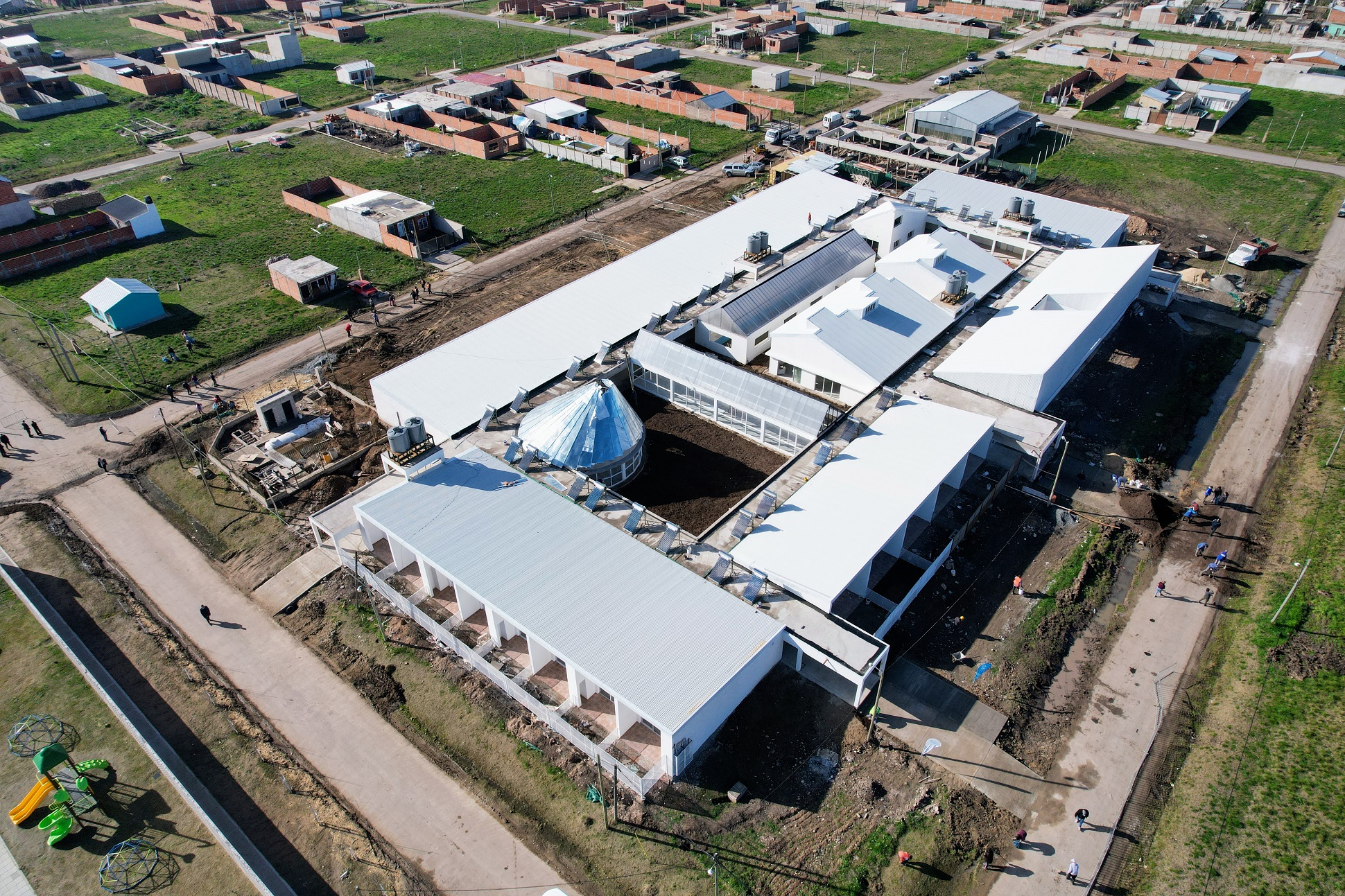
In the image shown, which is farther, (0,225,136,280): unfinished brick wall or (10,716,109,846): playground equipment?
(0,225,136,280): unfinished brick wall

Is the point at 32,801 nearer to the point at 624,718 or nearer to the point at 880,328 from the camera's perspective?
the point at 624,718

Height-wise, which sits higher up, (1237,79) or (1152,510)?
(1237,79)

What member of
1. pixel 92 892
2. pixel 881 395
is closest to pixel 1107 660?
pixel 881 395

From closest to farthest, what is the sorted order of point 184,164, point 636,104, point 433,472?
point 433,472 → point 184,164 → point 636,104

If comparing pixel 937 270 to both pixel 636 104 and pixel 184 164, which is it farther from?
pixel 184 164

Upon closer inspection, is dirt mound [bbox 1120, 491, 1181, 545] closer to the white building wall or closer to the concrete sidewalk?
the white building wall

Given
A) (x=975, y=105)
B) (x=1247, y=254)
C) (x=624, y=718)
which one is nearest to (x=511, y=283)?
(x=624, y=718)

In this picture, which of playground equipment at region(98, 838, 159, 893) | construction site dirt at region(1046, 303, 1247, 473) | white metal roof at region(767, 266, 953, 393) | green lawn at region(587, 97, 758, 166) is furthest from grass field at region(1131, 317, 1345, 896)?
green lawn at region(587, 97, 758, 166)
